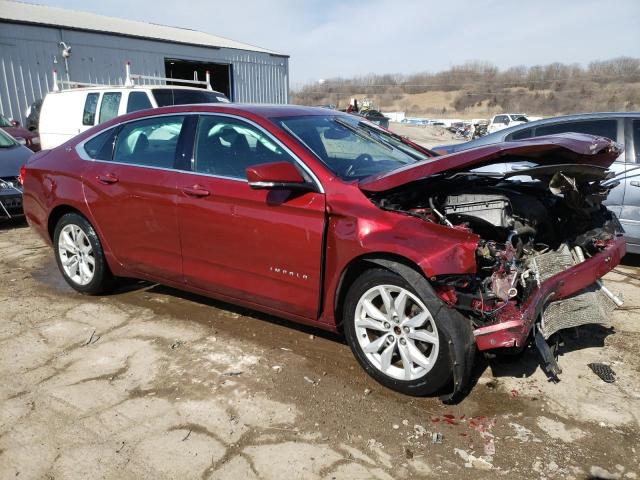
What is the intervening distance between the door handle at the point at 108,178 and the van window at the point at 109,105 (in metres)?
5.61

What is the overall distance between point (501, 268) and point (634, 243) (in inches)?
121

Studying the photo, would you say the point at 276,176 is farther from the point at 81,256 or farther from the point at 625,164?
the point at 625,164

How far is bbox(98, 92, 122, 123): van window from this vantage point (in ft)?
30.6

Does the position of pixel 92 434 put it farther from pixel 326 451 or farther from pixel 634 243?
pixel 634 243

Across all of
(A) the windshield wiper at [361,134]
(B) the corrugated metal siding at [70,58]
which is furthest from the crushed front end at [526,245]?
(B) the corrugated metal siding at [70,58]

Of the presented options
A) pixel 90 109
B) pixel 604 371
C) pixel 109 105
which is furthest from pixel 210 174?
pixel 90 109

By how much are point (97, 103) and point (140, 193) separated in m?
6.61

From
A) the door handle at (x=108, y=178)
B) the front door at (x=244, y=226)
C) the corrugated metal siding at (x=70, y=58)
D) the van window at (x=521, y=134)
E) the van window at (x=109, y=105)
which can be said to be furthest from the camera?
the corrugated metal siding at (x=70, y=58)

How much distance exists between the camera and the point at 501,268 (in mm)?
2902

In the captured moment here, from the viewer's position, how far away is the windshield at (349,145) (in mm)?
3460

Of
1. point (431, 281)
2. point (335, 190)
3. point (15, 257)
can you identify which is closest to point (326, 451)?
point (431, 281)

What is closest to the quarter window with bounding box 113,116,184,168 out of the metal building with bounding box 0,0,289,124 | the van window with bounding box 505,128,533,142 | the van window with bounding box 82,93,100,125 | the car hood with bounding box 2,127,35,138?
the van window with bounding box 505,128,533,142

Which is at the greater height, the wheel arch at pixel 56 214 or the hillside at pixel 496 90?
the hillside at pixel 496 90

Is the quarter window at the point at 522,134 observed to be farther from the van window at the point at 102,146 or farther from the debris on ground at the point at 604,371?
the van window at the point at 102,146
